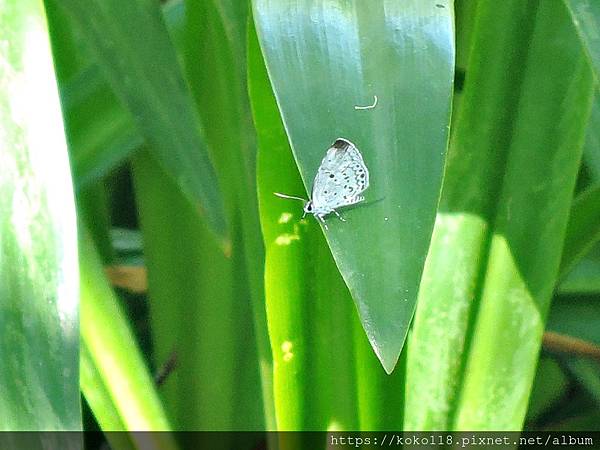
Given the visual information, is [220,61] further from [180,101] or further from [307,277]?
[307,277]

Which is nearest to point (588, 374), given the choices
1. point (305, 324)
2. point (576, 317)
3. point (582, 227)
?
point (576, 317)

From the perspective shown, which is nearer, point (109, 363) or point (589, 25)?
point (589, 25)

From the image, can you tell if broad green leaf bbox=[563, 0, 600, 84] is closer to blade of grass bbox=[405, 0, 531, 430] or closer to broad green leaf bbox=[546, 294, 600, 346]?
blade of grass bbox=[405, 0, 531, 430]

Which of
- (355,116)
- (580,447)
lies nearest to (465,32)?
(355,116)

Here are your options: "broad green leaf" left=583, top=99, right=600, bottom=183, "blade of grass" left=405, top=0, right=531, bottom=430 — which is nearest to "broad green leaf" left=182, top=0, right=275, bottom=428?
"blade of grass" left=405, top=0, right=531, bottom=430

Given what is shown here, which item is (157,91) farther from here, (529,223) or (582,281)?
(582,281)

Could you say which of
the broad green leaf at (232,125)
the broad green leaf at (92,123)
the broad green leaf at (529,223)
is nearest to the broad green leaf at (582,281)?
the broad green leaf at (529,223)
